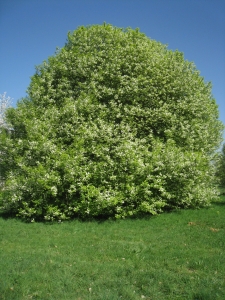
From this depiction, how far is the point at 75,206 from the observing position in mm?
16953

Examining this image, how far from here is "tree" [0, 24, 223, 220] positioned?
55.6 feet

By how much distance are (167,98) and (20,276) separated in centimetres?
1674

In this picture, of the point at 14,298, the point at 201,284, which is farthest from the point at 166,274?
the point at 14,298

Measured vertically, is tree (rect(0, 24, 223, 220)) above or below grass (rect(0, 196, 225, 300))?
above

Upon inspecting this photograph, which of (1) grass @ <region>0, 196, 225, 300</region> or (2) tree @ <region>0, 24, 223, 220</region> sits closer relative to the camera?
(1) grass @ <region>0, 196, 225, 300</region>

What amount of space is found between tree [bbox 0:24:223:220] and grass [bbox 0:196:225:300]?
8.47 ft

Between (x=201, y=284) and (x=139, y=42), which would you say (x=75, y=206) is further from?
(x=139, y=42)

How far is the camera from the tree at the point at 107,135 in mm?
16953

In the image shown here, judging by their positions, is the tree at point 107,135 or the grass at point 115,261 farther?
the tree at point 107,135

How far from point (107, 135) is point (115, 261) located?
34.3 ft

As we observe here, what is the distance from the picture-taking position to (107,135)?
61.6ft

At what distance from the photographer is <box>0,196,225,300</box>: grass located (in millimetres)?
7211

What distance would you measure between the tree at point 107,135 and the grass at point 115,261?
2583 mm

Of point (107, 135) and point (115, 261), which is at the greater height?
point (107, 135)
